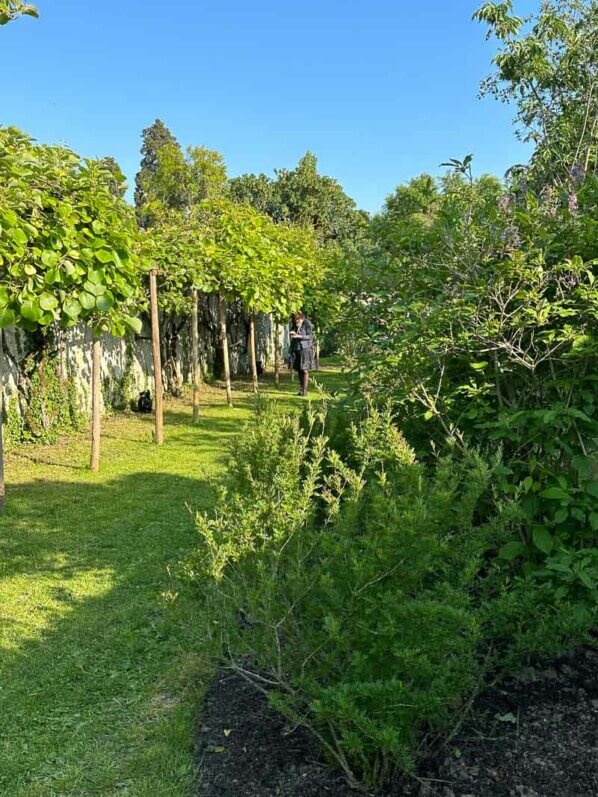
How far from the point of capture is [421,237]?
311cm

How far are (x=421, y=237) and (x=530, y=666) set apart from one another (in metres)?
1.84

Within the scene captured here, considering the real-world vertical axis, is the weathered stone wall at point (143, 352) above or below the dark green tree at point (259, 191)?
below

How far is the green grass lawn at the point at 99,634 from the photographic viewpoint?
8.27 feet

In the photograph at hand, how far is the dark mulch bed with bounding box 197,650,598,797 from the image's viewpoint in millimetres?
2092

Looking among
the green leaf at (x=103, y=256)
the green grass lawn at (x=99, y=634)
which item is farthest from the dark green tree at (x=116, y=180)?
the green grass lawn at (x=99, y=634)

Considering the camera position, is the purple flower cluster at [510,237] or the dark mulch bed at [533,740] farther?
the purple flower cluster at [510,237]

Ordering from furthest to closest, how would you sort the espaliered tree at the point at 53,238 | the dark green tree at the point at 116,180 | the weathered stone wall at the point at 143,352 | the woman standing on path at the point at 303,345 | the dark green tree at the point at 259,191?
the dark green tree at the point at 259,191, the woman standing on path at the point at 303,345, the weathered stone wall at the point at 143,352, the dark green tree at the point at 116,180, the espaliered tree at the point at 53,238

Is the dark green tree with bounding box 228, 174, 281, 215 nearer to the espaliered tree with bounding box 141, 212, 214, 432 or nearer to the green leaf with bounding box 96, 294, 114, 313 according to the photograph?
the espaliered tree with bounding box 141, 212, 214, 432

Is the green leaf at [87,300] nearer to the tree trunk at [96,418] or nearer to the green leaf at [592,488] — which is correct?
the tree trunk at [96,418]

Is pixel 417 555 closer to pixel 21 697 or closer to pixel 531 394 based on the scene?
pixel 531 394

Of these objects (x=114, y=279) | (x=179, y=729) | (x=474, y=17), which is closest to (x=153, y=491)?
(x=114, y=279)

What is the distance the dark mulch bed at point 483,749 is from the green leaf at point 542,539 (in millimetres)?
479

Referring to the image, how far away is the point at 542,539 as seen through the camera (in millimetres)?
2576

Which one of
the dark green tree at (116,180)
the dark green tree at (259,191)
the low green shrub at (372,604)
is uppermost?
the dark green tree at (259,191)
